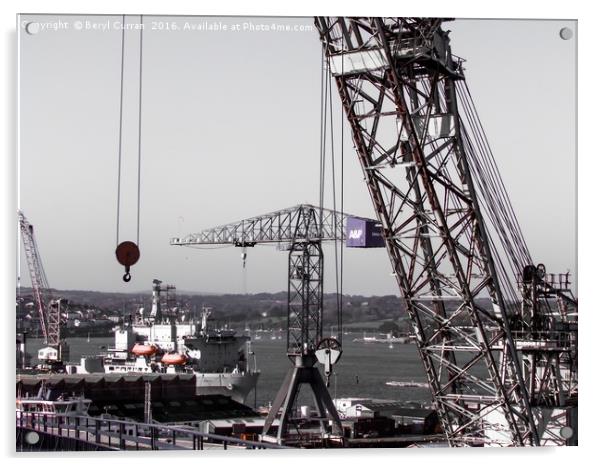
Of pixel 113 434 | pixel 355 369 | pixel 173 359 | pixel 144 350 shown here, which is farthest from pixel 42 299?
pixel 355 369

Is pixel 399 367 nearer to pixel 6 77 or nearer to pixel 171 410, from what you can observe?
pixel 171 410

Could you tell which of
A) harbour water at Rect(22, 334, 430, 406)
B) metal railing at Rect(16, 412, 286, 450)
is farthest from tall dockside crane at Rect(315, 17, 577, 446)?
harbour water at Rect(22, 334, 430, 406)

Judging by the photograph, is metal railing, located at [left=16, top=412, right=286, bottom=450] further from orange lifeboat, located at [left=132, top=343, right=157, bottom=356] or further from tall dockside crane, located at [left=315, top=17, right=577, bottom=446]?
orange lifeboat, located at [left=132, top=343, right=157, bottom=356]

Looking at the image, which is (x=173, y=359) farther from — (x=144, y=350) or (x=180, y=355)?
(x=144, y=350)

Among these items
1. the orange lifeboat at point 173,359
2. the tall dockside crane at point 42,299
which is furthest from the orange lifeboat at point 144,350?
the tall dockside crane at point 42,299

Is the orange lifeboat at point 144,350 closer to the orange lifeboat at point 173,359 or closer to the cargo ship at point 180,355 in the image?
the cargo ship at point 180,355
